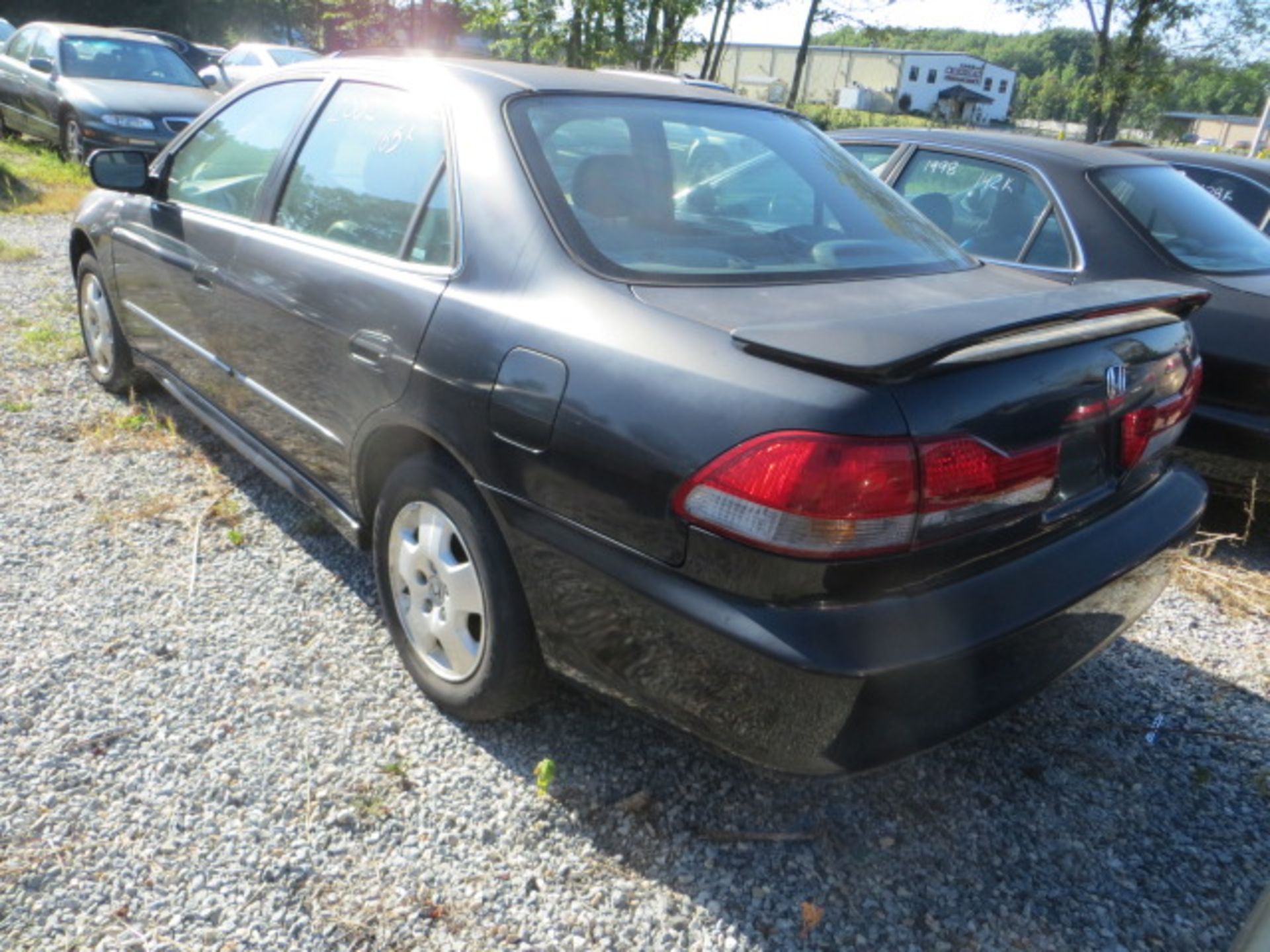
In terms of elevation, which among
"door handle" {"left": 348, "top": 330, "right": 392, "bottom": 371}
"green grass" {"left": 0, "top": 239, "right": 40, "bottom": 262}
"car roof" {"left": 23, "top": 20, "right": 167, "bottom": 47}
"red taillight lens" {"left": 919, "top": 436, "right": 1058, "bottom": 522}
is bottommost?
"green grass" {"left": 0, "top": 239, "right": 40, "bottom": 262}

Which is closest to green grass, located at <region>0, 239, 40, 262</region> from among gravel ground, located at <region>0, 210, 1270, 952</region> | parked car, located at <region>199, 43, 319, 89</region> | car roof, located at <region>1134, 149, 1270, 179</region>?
gravel ground, located at <region>0, 210, 1270, 952</region>

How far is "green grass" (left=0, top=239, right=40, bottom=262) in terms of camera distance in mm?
7430

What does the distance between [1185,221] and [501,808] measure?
12.6 feet

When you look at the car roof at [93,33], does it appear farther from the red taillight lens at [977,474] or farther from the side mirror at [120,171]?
the red taillight lens at [977,474]

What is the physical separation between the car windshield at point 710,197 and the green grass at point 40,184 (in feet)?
29.5

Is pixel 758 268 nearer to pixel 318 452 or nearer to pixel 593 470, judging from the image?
pixel 593 470

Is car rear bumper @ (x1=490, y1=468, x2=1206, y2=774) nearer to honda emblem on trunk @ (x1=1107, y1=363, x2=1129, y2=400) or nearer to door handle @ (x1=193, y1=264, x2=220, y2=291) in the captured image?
honda emblem on trunk @ (x1=1107, y1=363, x2=1129, y2=400)

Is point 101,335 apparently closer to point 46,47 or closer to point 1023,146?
point 1023,146

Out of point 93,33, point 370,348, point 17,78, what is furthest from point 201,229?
point 17,78

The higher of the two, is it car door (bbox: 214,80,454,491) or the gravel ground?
car door (bbox: 214,80,454,491)

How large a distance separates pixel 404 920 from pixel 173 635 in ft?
4.38

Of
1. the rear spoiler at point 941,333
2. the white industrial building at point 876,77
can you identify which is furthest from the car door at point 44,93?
the white industrial building at point 876,77

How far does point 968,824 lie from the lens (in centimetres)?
232

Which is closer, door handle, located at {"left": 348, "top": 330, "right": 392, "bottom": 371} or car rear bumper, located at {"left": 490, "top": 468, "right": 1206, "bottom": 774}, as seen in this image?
car rear bumper, located at {"left": 490, "top": 468, "right": 1206, "bottom": 774}
